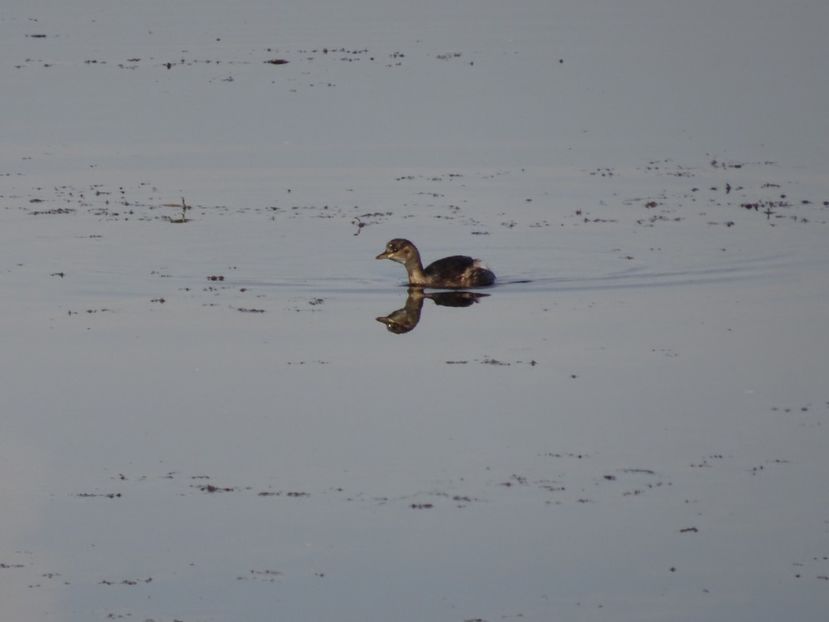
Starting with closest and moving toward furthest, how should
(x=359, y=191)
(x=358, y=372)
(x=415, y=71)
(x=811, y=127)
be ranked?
1. (x=358, y=372)
2. (x=359, y=191)
3. (x=811, y=127)
4. (x=415, y=71)

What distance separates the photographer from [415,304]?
17.8 metres

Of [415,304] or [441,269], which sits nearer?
[415,304]

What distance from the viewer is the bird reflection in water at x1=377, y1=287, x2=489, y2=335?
16.7 metres

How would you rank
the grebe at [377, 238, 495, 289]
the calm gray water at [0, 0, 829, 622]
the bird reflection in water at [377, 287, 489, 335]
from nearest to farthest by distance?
the calm gray water at [0, 0, 829, 622] < the bird reflection in water at [377, 287, 489, 335] < the grebe at [377, 238, 495, 289]

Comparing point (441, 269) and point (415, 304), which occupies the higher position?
point (441, 269)

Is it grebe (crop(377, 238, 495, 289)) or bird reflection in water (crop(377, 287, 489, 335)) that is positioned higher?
grebe (crop(377, 238, 495, 289))

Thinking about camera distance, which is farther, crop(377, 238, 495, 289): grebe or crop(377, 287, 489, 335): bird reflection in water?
crop(377, 238, 495, 289): grebe

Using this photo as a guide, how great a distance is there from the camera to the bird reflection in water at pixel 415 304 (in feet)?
54.6

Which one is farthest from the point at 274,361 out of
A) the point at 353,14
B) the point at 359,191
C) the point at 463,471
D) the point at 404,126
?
the point at 353,14

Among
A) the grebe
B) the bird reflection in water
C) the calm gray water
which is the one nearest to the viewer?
the calm gray water

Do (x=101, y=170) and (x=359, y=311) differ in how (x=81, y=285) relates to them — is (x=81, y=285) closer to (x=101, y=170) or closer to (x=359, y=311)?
(x=359, y=311)

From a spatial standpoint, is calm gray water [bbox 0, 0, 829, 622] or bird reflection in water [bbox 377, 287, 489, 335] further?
bird reflection in water [bbox 377, 287, 489, 335]

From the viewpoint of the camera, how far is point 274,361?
1503cm

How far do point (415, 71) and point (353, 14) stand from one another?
348 inches
